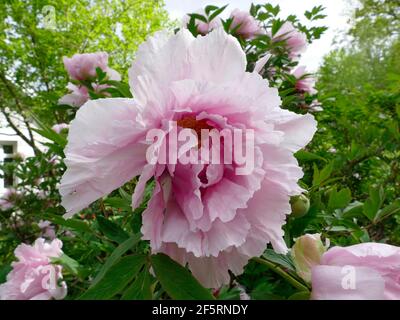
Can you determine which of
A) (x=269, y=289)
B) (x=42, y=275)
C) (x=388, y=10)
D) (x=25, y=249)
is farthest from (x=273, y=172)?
(x=388, y=10)

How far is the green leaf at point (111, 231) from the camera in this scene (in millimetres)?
627

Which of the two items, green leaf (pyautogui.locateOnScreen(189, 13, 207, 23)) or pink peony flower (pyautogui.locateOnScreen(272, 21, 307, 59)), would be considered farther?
pink peony flower (pyautogui.locateOnScreen(272, 21, 307, 59))

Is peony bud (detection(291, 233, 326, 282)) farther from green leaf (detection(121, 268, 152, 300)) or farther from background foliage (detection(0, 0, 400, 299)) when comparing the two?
green leaf (detection(121, 268, 152, 300))

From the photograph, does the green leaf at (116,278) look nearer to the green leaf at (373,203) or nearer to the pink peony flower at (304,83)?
the green leaf at (373,203)

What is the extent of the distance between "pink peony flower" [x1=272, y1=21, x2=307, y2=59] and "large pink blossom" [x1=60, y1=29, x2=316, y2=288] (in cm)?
86

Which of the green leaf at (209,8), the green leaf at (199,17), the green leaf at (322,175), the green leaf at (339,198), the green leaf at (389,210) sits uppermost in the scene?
the green leaf at (209,8)

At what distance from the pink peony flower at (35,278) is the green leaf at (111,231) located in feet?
0.83

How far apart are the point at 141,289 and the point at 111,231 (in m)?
0.22

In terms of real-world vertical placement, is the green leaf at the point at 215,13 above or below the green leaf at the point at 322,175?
above

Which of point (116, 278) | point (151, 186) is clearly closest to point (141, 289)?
point (116, 278)

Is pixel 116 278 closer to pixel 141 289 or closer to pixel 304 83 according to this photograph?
pixel 141 289

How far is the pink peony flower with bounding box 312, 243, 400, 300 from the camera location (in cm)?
41

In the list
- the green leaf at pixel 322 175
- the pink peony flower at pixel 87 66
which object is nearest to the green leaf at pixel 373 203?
the green leaf at pixel 322 175

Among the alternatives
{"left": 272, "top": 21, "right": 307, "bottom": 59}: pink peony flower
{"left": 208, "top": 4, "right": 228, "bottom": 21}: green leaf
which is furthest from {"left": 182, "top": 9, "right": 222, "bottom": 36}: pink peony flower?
{"left": 272, "top": 21, "right": 307, "bottom": 59}: pink peony flower
